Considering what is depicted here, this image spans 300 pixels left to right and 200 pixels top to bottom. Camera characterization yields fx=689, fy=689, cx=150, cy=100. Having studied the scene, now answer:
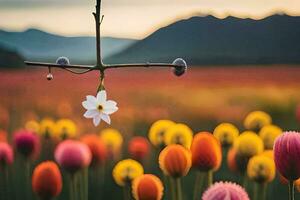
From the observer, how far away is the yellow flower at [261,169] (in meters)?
1.21

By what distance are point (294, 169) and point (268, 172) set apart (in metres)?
0.42

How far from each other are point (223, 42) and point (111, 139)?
0.29m

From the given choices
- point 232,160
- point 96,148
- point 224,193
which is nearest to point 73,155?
point 96,148

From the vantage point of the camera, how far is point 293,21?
1346 millimetres

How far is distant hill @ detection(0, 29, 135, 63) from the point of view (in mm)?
1335

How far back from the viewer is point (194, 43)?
1338 millimetres

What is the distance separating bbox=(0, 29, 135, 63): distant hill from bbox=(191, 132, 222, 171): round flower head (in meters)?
0.29

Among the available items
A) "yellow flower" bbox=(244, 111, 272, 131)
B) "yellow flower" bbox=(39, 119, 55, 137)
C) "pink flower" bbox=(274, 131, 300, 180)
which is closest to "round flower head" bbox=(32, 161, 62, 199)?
"yellow flower" bbox=(39, 119, 55, 137)

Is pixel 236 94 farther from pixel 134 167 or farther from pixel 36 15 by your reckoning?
pixel 36 15

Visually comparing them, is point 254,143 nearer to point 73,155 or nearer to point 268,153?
point 268,153

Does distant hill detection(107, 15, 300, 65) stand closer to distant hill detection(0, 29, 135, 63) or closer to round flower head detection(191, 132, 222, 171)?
distant hill detection(0, 29, 135, 63)

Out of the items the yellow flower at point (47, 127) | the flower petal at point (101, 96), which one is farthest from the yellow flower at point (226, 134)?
the flower petal at point (101, 96)

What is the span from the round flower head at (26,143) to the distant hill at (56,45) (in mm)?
151

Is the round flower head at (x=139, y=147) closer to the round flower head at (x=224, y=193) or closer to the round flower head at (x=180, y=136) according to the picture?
the round flower head at (x=180, y=136)
